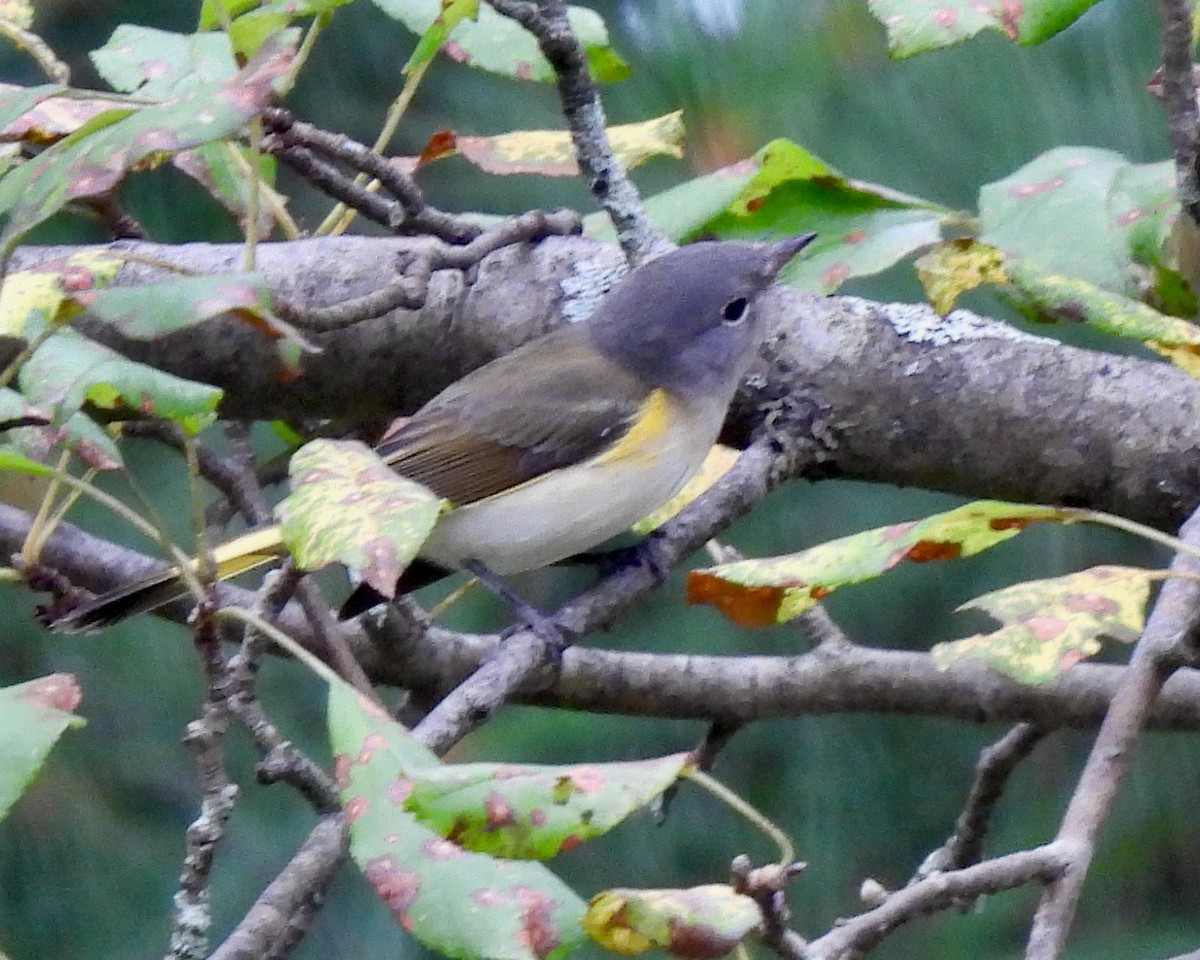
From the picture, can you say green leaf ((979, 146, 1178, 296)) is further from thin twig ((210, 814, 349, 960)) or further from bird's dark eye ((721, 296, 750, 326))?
thin twig ((210, 814, 349, 960))

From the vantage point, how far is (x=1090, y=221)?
4.65 ft

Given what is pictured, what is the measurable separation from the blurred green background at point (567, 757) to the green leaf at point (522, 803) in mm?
1709

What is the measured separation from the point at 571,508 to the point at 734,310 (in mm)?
342

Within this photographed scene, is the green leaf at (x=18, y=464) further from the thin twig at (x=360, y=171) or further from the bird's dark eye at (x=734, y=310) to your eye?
the bird's dark eye at (x=734, y=310)

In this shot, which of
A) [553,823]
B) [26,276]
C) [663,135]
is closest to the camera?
[553,823]

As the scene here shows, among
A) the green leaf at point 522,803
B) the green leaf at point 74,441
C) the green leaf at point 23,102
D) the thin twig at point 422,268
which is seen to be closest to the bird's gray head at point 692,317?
the thin twig at point 422,268

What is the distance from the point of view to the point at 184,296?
35.7 inches

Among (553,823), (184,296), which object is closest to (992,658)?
(553,823)

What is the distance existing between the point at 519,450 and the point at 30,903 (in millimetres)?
1387

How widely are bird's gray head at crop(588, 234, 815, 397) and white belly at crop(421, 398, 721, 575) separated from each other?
0.31 ft

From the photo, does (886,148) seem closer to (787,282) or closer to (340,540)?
(787,282)

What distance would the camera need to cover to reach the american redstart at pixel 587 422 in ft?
5.71

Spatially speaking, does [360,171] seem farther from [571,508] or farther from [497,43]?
[571,508]

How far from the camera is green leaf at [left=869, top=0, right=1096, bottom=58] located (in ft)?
3.87
